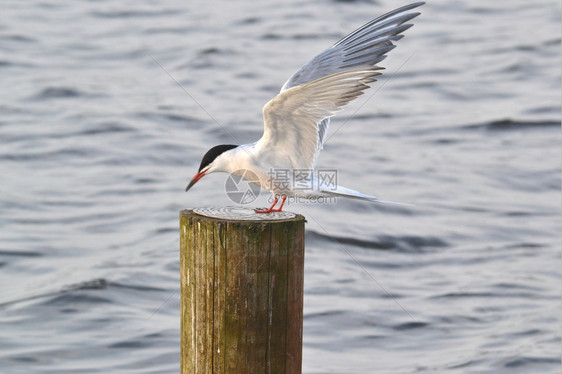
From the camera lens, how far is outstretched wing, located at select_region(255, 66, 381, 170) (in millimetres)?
4352

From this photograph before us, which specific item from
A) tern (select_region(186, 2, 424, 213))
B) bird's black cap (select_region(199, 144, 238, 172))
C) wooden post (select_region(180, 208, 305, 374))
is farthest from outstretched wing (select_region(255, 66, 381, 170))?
wooden post (select_region(180, 208, 305, 374))

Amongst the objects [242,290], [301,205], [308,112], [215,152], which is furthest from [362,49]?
[301,205]

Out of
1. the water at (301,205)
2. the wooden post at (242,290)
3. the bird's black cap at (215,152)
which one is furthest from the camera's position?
the water at (301,205)

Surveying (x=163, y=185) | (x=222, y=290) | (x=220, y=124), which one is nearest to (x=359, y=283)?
(x=163, y=185)

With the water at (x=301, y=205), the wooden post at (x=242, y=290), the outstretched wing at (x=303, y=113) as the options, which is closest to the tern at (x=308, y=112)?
the outstretched wing at (x=303, y=113)

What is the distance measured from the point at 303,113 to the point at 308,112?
0.03m

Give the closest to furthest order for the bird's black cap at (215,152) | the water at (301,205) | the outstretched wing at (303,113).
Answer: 1. the outstretched wing at (303,113)
2. the bird's black cap at (215,152)
3. the water at (301,205)

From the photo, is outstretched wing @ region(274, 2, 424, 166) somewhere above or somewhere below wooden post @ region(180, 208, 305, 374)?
above

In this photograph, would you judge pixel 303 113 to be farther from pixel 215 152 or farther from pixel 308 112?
pixel 215 152

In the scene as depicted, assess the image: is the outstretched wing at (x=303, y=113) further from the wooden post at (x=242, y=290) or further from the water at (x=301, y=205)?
the water at (x=301, y=205)

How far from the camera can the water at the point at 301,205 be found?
22.8 feet

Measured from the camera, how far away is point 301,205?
404 inches

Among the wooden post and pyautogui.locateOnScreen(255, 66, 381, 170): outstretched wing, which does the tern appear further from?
the wooden post

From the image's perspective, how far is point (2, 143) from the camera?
12.8 meters
